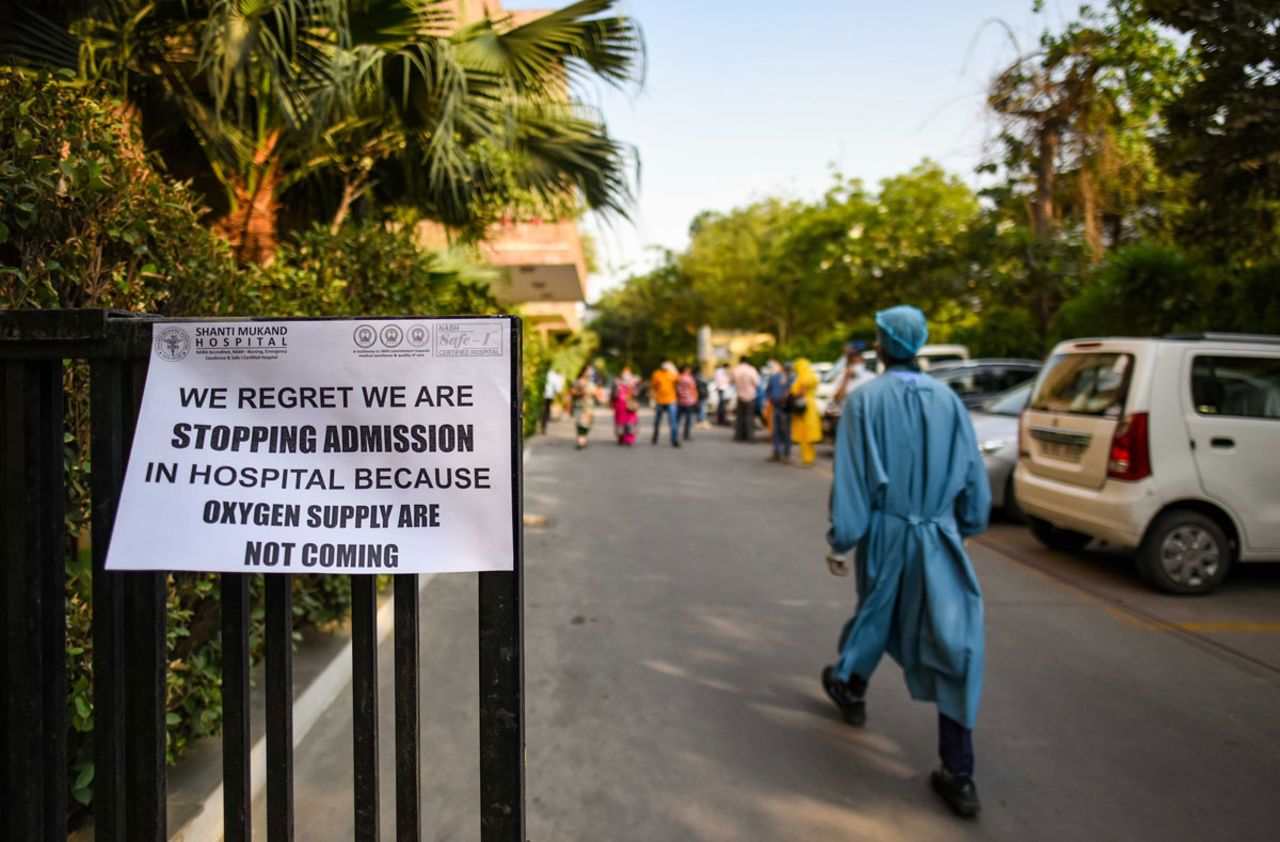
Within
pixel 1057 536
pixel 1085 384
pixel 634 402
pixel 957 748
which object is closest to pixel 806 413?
pixel 634 402

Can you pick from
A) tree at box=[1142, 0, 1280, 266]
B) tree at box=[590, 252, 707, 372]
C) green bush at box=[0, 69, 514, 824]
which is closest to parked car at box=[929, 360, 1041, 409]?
tree at box=[1142, 0, 1280, 266]

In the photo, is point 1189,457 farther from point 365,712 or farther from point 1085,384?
point 365,712

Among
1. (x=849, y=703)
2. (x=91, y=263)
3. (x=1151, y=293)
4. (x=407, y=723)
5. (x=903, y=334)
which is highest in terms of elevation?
(x=1151, y=293)

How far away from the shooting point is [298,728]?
4.21 m

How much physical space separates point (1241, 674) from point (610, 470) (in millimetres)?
10135

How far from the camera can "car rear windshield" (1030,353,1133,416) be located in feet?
22.2

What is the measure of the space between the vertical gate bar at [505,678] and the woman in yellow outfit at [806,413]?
13.1m

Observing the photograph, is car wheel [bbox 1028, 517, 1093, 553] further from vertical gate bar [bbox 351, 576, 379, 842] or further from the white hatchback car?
vertical gate bar [bbox 351, 576, 379, 842]

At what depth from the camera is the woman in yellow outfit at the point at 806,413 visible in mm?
14758

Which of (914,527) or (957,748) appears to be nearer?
(957,748)

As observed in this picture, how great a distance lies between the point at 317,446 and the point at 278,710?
0.54 meters

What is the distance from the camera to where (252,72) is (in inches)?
242

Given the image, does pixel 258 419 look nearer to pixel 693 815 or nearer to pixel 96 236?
pixel 96 236

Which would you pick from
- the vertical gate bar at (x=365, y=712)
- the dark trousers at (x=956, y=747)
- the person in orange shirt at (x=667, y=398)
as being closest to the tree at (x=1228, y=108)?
the dark trousers at (x=956, y=747)
